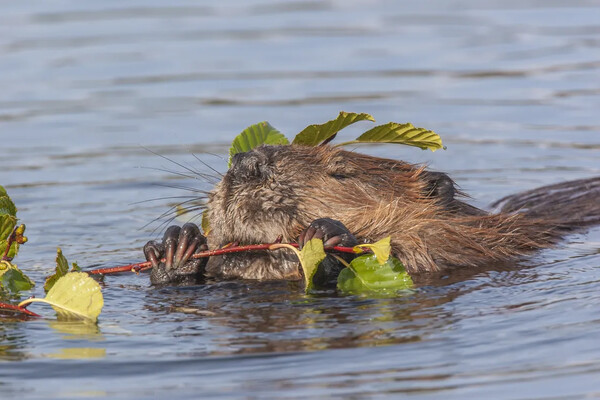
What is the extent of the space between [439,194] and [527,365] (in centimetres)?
174

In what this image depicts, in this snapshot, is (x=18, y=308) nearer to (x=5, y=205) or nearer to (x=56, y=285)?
(x=56, y=285)

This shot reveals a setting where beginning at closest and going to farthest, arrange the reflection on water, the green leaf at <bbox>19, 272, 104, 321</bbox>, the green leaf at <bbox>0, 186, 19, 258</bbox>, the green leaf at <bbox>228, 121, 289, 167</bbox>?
the reflection on water
the green leaf at <bbox>19, 272, 104, 321</bbox>
the green leaf at <bbox>0, 186, 19, 258</bbox>
the green leaf at <bbox>228, 121, 289, 167</bbox>

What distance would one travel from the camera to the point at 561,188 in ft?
24.0

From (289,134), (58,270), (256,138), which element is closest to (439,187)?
(256,138)

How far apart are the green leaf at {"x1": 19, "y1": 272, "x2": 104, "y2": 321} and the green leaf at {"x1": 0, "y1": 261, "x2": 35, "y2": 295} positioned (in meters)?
0.53

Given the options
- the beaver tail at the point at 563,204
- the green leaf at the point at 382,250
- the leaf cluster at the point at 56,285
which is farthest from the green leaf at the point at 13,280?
the beaver tail at the point at 563,204

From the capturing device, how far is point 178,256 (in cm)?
539

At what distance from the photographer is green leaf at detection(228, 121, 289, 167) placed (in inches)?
236

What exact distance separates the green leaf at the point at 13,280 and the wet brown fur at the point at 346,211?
2.92 feet

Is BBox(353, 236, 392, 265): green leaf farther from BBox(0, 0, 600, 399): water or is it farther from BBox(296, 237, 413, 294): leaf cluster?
BBox(0, 0, 600, 399): water

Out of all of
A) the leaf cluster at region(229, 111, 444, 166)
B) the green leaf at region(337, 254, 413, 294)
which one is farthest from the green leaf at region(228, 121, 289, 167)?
the green leaf at region(337, 254, 413, 294)

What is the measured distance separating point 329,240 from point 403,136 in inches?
32.2

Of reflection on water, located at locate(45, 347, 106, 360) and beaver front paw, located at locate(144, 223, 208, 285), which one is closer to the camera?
reflection on water, located at locate(45, 347, 106, 360)

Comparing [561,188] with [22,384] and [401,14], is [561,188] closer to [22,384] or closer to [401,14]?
[22,384]
